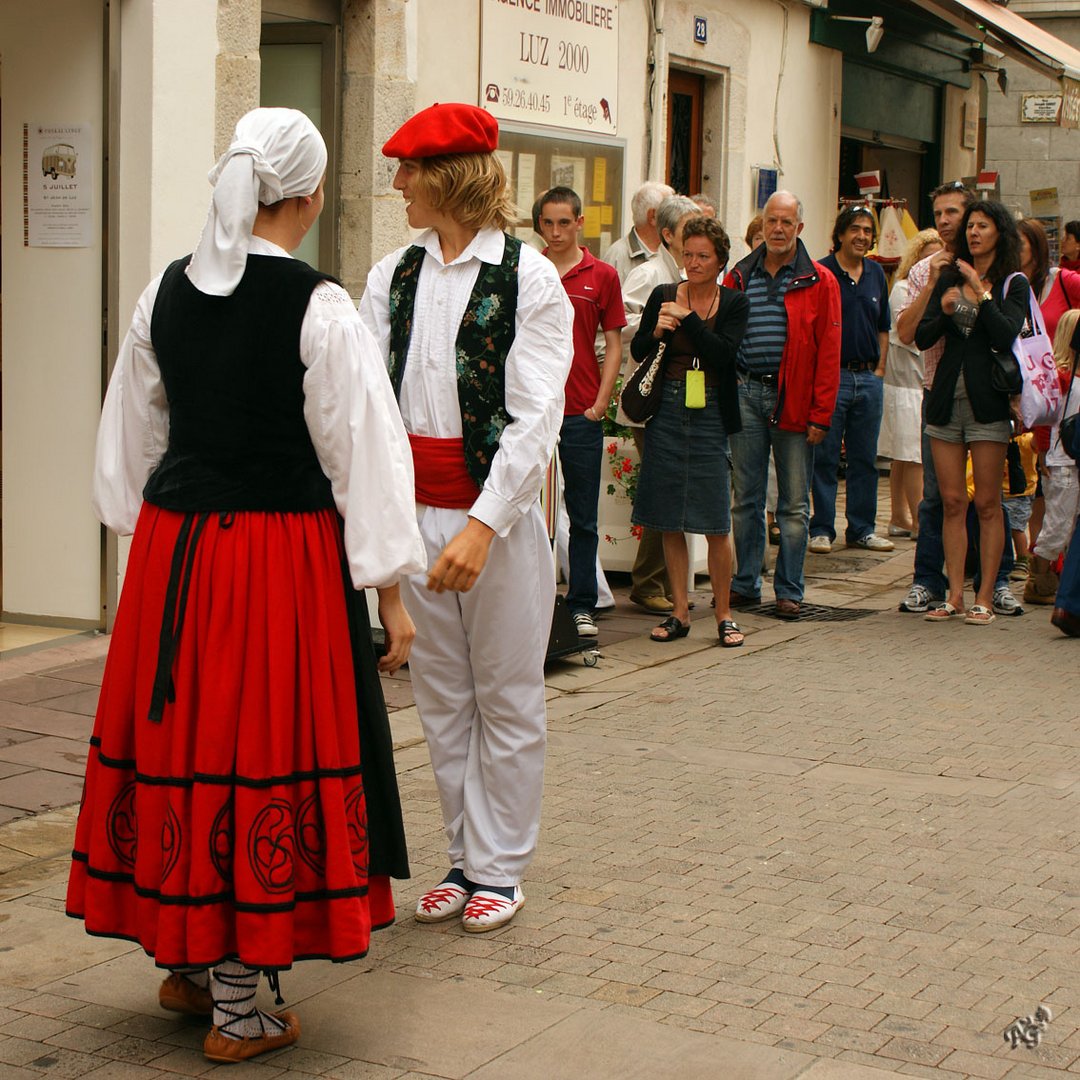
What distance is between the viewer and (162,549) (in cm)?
361

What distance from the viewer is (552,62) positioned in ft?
34.1

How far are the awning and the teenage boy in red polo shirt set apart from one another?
694 cm

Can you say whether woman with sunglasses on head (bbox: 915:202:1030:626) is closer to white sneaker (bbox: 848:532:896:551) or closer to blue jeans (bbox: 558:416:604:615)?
blue jeans (bbox: 558:416:604:615)

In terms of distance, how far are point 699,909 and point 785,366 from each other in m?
4.52

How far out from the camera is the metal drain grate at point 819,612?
29.5 ft

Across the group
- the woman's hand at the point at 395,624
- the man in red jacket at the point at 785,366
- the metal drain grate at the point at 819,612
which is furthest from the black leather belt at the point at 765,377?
the woman's hand at the point at 395,624

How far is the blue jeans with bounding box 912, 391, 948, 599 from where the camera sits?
9055 mm

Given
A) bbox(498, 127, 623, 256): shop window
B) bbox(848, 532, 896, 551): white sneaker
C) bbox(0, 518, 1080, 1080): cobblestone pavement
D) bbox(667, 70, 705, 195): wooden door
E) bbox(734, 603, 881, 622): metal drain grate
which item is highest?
bbox(667, 70, 705, 195): wooden door

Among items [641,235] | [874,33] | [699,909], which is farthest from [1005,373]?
[874,33]

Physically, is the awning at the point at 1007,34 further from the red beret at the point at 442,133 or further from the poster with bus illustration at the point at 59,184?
the red beret at the point at 442,133

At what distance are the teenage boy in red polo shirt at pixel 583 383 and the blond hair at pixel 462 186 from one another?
147 inches

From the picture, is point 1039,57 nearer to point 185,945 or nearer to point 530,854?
point 530,854

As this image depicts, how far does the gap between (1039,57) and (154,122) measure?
34.6 ft

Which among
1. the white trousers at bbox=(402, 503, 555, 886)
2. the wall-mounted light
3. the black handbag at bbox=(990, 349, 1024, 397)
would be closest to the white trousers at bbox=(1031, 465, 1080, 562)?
the black handbag at bbox=(990, 349, 1024, 397)
